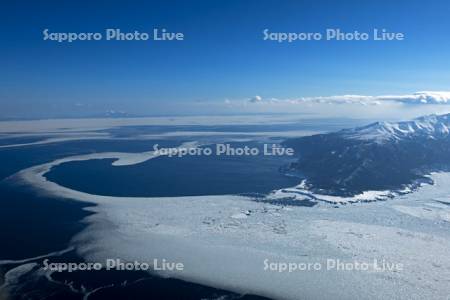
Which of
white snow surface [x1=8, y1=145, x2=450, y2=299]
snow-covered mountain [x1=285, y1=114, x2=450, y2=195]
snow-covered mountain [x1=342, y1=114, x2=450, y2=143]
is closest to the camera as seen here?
white snow surface [x1=8, y1=145, x2=450, y2=299]

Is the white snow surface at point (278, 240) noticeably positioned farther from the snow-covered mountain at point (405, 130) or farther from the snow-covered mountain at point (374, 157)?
the snow-covered mountain at point (405, 130)

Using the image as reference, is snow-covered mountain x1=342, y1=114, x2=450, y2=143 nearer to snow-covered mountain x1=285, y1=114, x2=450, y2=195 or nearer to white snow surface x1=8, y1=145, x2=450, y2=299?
snow-covered mountain x1=285, y1=114, x2=450, y2=195

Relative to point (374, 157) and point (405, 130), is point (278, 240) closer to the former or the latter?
point (374, 157)

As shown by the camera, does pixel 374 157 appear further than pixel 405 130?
No

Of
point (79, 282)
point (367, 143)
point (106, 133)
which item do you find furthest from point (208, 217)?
point (106, 133)

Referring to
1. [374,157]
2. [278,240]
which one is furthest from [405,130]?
[278,240]

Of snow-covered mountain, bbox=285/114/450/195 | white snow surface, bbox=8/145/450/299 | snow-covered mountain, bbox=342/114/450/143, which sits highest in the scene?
snow-covered mountain, bbox=342/114/450/143

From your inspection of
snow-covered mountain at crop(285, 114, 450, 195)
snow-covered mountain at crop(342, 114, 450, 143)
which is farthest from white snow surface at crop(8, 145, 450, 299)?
snow-covered mountain at crop(342, 114, 450, 143)

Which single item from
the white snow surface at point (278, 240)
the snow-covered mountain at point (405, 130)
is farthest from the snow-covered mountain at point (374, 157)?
the white snow surface at point (278, 240)

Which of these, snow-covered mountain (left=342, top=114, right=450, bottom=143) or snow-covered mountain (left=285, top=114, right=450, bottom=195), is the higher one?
snow-covered mountain (left=342, top=114, right=450, bottom=143)
